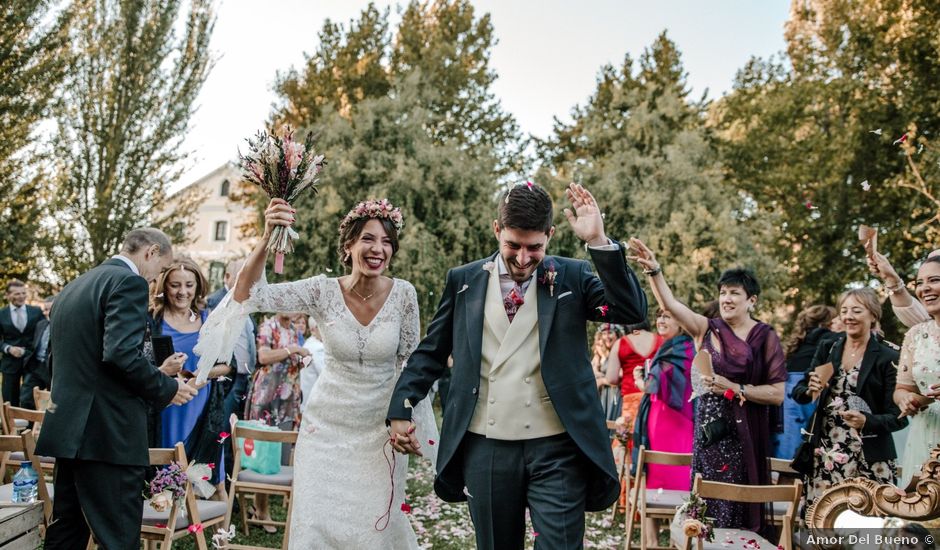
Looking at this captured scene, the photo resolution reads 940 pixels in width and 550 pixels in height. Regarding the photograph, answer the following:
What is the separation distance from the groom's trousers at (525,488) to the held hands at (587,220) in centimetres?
83

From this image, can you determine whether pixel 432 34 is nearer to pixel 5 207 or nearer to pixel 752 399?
pixel 5 207

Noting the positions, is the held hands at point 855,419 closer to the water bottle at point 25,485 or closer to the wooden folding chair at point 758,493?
the wooden folding chair at point 758,493

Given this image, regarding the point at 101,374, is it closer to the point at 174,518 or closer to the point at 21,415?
the point at 174,518

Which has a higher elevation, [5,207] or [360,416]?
[5,207]

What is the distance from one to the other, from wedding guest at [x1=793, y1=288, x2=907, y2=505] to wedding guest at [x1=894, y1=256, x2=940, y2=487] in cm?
14

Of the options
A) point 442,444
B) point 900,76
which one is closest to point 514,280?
point 442,444

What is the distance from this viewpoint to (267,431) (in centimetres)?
488

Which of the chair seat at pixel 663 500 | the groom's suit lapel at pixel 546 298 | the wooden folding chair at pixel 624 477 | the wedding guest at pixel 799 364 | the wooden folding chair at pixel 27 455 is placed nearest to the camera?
the groom's suit lapel at pixel 546 298

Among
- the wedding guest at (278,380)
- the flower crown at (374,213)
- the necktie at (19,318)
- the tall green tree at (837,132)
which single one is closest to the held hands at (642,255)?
the flower crown at (374,213)

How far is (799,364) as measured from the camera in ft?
22.9

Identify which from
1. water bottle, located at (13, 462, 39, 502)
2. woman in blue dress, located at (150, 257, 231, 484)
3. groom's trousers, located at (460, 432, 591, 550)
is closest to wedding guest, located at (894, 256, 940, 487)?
groom's trousers, located at (460, 432, 591, 550)

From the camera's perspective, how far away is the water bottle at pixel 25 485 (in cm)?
399

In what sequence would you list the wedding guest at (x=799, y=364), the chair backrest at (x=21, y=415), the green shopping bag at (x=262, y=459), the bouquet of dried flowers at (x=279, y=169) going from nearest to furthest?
the bouquet of dried flowers at (x=279, y=169) < the chair backrest at (x=21, y=415) < the green shopping bag at (x=262, y=459) < the wedding guest at (x=799, y=364)

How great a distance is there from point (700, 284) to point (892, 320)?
655 cm
